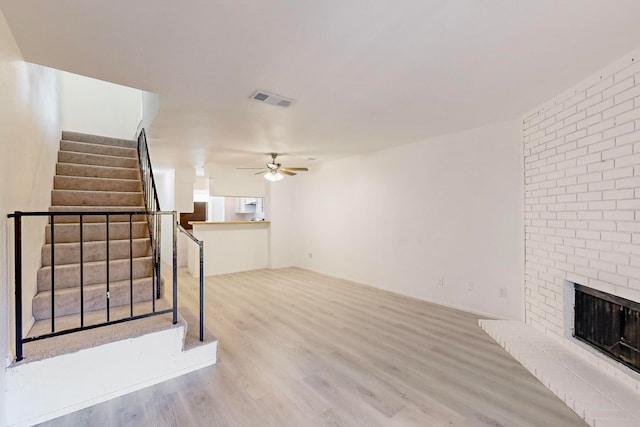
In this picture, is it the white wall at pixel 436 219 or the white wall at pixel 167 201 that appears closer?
the white wall at pixel 436 219

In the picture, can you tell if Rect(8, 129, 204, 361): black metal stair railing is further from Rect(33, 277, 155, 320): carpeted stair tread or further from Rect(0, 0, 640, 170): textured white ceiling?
Rect(0, 0, 640, 170): textured white ceiling

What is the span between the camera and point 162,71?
2.20 meters

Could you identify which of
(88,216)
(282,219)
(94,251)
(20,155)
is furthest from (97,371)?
(282,219)

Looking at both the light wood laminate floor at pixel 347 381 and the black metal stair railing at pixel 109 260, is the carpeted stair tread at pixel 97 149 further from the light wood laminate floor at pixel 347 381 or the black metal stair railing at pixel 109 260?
the light wood laminate floor at pixel 347 381

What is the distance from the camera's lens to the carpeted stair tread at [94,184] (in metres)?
3.38

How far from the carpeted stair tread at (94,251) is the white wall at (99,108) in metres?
3.30

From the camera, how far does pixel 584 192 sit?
248 centimetres

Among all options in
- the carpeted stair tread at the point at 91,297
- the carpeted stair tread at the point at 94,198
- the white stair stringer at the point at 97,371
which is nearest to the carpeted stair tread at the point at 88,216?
the carpeted stair tread at the point at 94,198

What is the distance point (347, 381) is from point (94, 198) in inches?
134

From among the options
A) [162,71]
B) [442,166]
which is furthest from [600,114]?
[162,71]

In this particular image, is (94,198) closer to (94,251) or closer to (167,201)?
(94,251)

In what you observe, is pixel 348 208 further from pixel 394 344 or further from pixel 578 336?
pixel 578 336

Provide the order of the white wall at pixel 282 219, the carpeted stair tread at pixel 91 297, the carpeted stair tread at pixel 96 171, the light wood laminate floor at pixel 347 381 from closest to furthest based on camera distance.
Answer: the light wood laminate floor at pixel 347 381, the carpeted stair tread at pixel 91 297, the carpeted stair tread at pixel 96 171, the white wall at pixel 282 219

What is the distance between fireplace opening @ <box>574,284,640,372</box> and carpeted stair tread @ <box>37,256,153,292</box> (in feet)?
12.8
